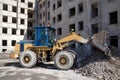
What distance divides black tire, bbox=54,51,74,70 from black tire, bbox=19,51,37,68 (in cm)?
222

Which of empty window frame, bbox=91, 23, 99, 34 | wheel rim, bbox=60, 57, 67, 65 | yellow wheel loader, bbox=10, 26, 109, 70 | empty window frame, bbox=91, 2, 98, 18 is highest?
empty window frame, bbox=91, 2, 98, 18

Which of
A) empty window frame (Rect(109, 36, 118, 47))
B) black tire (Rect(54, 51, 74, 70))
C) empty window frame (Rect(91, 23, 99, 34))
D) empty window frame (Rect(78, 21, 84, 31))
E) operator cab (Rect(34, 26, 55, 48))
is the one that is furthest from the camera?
empty window frame (Rect(78, 21, 84, 31))

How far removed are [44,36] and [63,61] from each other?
3065 mm

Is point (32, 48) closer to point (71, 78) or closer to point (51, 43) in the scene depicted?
point (51, 43)

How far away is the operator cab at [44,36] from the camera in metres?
17.6

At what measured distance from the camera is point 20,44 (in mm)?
19172

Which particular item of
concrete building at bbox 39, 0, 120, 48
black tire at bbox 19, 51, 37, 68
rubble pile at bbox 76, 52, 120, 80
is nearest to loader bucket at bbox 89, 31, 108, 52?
rubble pile at bbox 76, 52, 120, 80

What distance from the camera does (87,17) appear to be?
30.3 meters

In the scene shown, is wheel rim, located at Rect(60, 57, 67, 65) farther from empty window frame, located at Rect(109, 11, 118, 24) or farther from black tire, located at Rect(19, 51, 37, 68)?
empty window frame, located at Rect(109, 11, 118, 24)

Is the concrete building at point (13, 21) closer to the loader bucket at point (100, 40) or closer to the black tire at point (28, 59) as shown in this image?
the black tire at point (28, 59)

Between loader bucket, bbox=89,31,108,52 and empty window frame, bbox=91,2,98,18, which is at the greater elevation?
empty window frame, bbox=91,2,98,18

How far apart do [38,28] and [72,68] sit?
16.0 feet

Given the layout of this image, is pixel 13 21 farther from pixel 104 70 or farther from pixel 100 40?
pixel 104 70

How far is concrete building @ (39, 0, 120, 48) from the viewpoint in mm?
24188
